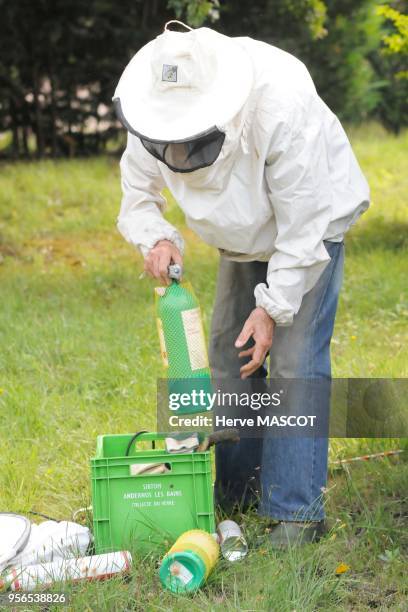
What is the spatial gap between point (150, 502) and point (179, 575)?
0.31m

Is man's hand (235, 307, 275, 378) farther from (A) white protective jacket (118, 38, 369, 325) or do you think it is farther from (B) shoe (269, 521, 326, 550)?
(B) shoe (269, 521, 326, 550)

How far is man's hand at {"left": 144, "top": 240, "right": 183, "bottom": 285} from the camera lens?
3209mm

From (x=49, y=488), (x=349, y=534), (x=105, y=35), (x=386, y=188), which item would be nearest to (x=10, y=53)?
(x=105, y=35)

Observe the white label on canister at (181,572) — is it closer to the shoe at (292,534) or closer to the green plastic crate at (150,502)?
the green plastic crate at (150,502)

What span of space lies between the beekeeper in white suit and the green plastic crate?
0.29 meters

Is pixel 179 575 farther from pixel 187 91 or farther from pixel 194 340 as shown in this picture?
pixel 187 91

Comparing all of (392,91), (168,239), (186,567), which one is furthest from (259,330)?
(392,91)

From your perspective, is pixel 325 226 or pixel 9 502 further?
pixel 9 502

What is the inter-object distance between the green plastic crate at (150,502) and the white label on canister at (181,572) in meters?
0.20

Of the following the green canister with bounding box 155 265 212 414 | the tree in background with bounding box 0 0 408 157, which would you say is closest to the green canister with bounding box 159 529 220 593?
the green canister with bounding box 155 265 212 414

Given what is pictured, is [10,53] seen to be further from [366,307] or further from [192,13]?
[366,307]

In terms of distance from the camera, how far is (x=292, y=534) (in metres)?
3.31

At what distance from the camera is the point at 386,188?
32.1 feet

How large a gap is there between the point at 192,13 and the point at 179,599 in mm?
4400
